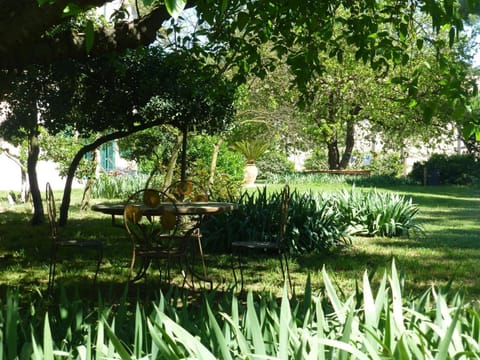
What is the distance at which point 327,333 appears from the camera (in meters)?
2.85

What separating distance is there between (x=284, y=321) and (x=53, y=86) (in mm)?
9291

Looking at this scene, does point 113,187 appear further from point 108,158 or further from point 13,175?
point 108,158

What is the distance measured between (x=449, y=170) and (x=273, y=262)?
22.2 metres

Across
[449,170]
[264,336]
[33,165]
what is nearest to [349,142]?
[449,170]

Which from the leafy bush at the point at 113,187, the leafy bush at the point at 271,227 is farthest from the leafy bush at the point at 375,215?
the leafy bush at the point at 113,187

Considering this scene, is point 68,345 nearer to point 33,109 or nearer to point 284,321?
point 284,321

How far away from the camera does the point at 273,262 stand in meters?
8.57

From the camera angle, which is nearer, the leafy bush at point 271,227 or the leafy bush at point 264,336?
the leafy bush at point 264,336

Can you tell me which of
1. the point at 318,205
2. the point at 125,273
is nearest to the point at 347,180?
the point at 318,205

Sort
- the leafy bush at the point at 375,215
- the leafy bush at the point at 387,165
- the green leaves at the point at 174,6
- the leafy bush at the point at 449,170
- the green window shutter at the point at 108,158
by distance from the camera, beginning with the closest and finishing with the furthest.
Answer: the green leaves at the point at 174,6 → the leafy bush at the point at 375,215 → the green window shutter at the point at 108,158 → the leafy bush at the point at 449,170 → the leafy bush at the point at 387,165

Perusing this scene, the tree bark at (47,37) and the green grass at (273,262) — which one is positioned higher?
the tree bark at (47,37)

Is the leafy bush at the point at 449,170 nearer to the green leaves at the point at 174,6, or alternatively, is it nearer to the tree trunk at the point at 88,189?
the tree trunk at the point at 88,189

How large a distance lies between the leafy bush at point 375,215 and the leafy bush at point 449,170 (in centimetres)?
1739

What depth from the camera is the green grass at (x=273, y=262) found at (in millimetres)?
6945
